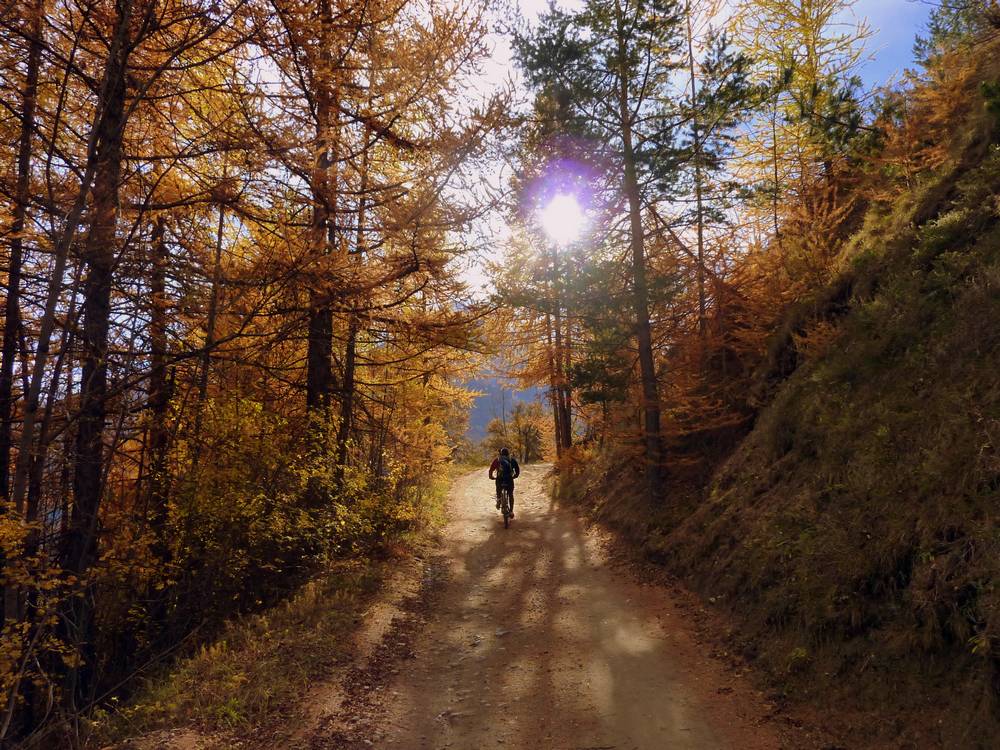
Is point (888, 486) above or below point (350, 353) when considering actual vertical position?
below

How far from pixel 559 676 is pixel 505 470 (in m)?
8.51

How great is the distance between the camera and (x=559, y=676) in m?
5.99

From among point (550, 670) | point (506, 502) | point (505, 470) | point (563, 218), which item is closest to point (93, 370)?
point (550, 670)

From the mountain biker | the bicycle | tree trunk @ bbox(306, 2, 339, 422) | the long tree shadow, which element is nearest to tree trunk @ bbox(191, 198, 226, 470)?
tree trunk @ bbox(306, 2, 339, 422)

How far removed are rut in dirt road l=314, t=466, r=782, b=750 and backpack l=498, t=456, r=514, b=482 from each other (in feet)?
13.9

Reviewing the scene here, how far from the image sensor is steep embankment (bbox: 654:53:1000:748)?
421cm

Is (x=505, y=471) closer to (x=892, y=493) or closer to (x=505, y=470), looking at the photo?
(x=505, y=470)

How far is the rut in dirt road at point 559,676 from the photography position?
4812mm

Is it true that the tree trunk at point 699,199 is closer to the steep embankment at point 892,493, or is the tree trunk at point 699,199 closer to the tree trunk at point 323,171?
the steep embankment at point 892,493

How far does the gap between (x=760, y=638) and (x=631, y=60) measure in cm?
1054

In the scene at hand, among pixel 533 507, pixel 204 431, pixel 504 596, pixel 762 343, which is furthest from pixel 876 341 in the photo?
pixel 533 507

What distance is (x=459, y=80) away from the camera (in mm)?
8047

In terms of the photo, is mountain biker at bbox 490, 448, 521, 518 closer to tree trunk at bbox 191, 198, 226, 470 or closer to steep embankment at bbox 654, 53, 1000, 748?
steep embankment at bbox 654, 53, 1000, 748

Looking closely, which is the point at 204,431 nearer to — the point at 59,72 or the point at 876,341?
the point at 59,72
